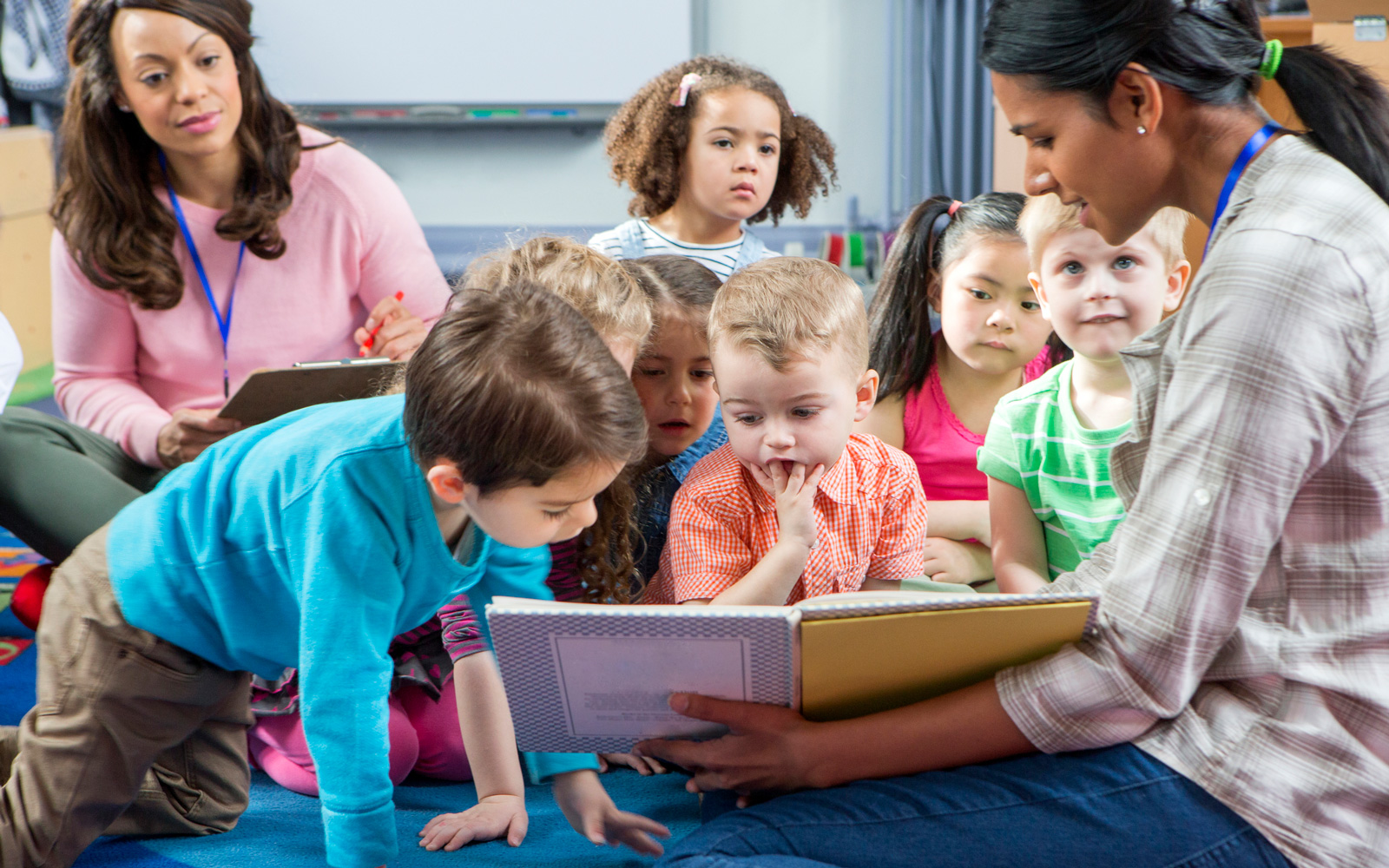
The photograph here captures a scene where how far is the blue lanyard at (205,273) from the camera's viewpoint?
186 centimetres

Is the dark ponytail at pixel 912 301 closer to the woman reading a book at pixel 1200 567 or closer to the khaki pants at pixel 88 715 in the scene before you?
the woman reading a book at pixel 1200 567

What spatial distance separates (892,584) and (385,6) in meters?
3.69

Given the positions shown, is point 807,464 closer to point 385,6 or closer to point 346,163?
point 346,163

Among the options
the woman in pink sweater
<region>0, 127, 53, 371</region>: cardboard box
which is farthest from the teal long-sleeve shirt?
<region>0, 127, 53, 371</region>: cardboard box

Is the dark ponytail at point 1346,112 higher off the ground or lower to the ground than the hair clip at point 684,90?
lower

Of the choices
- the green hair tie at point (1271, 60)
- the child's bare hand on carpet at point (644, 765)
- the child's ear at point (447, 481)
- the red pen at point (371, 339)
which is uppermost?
the green hair tie at point (1271, 60)

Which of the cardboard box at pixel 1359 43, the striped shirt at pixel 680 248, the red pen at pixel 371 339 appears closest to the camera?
the red pen at pixel 371 339

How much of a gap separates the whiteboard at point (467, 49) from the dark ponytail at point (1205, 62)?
3.54 metres

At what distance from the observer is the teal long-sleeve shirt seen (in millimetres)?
1014

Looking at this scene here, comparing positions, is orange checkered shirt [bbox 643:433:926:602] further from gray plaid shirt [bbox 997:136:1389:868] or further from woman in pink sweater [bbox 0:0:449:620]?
woman in pink sweater [bbox 0:0:449:620]

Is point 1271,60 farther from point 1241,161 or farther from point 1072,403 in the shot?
point 1072,403

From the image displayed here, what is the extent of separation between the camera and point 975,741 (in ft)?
3.10

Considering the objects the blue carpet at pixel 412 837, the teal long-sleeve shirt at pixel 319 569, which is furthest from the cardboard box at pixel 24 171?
the teal long-sleeve shirt at pixel 319 569

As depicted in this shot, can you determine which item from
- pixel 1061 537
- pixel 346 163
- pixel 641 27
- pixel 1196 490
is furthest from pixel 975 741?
pixel 641 27
